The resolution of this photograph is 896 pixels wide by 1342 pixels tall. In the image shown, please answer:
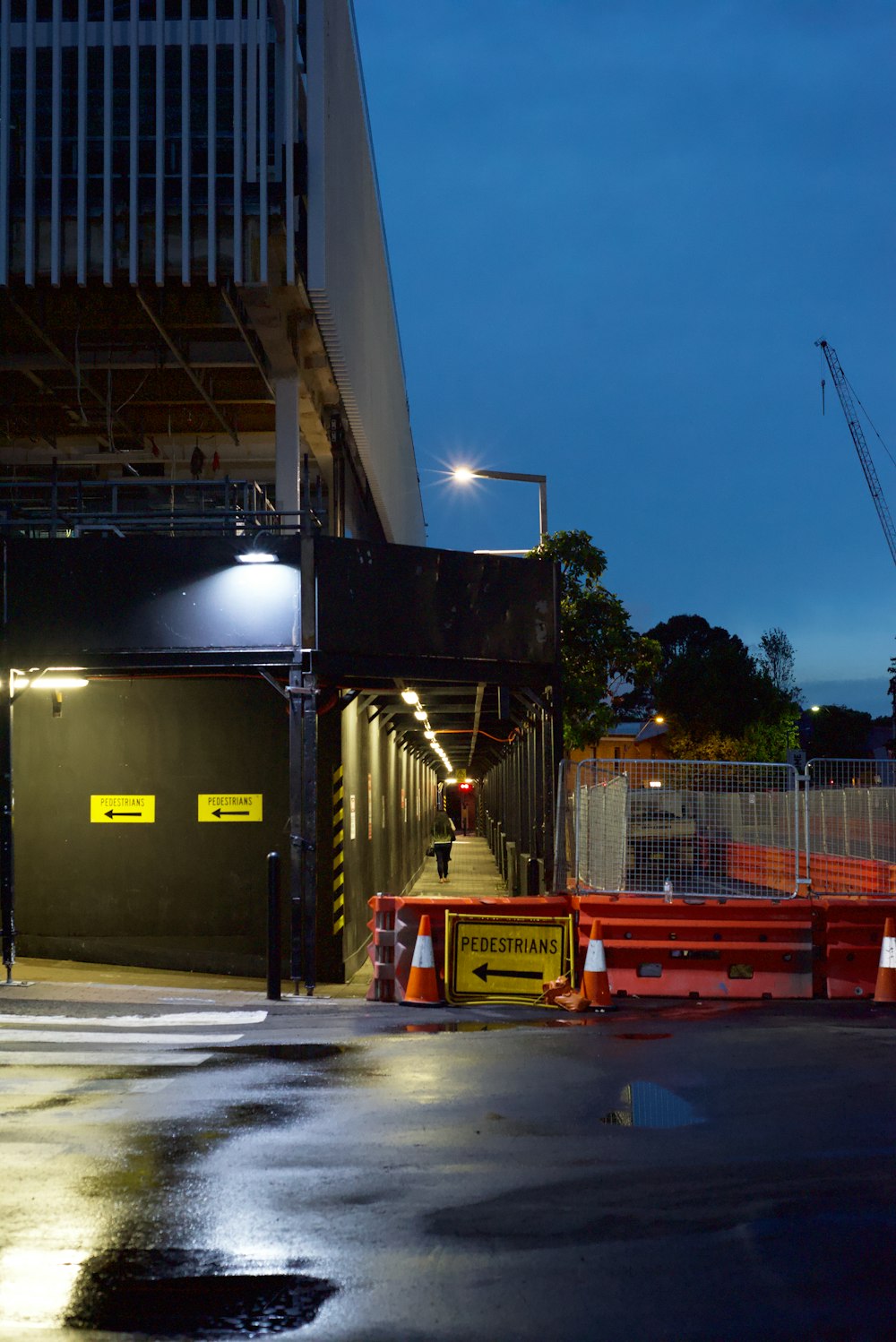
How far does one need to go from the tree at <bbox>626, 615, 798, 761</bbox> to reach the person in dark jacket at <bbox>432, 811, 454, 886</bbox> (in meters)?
41.9

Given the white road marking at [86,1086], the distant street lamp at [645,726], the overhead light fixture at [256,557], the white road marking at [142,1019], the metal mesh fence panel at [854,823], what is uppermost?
the distant street lamp at [645,726]

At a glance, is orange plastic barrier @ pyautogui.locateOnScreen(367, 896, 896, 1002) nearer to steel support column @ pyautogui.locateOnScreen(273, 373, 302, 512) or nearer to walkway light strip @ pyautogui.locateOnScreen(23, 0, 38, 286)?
steel support column @ pyautogui.locateOnScreen(273, 373, 302, 512)

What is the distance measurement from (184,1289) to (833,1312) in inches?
98.5

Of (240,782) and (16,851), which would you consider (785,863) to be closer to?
(240,782)

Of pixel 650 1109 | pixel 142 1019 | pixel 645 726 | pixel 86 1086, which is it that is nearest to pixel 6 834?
pixel 142 1019

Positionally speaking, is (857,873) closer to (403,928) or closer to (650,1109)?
(403,928)

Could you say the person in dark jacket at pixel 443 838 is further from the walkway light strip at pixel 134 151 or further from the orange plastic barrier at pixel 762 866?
the orange plastic barrier at pixel 762 866

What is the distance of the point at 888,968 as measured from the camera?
39.8 ft

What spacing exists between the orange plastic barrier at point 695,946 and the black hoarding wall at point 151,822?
4.36 m

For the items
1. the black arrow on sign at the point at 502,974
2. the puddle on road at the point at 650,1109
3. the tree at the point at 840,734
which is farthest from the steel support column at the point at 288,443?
the tree at the point at 840,734

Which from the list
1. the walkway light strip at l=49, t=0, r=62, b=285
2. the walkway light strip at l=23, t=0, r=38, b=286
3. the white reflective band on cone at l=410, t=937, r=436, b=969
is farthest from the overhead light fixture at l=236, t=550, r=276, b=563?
the walkway light strip at l=23, t=0, r=38, b=286

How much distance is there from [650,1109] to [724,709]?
6894 centimetres

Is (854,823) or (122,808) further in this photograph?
(122,808)

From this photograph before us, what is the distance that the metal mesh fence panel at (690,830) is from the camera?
41.3 feet
